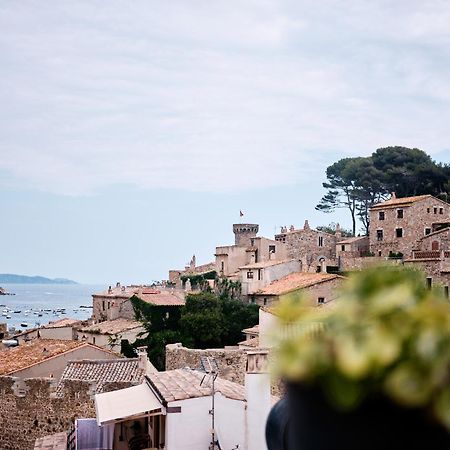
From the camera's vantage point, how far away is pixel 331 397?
2.19 m

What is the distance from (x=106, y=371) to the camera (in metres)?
27.1

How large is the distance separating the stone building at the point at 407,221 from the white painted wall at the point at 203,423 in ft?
158

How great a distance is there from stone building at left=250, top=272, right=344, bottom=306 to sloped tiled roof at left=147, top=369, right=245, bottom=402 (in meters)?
27.6

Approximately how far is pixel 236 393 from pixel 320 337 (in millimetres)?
14331

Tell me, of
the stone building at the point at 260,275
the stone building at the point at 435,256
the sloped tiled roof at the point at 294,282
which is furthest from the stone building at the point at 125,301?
the stone building at the point at 435,256

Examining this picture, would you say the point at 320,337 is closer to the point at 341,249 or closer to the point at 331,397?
the point at 331,397

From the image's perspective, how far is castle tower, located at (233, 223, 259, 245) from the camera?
8450cm

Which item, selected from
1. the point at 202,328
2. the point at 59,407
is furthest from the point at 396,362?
the point at 202,328

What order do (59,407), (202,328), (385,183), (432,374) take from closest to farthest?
1. (432,374)
2. (59,407)
3. (202,328)
4. (385,183)

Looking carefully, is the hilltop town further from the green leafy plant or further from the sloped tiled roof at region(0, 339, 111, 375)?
the green leafy plant

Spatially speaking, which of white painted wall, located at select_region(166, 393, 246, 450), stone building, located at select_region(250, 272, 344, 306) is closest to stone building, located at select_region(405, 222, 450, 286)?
stone building, located at select_region(250, 272, 344, 306)

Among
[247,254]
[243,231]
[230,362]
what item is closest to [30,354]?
[230,362]

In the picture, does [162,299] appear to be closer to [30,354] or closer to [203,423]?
[30,354]

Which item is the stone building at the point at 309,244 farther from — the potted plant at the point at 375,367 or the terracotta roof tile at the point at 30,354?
the potted plant at the point at 375,367
